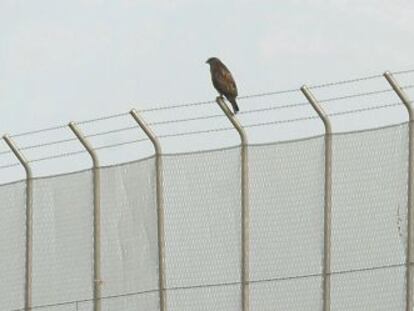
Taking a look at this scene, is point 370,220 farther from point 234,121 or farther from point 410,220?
point 234,121

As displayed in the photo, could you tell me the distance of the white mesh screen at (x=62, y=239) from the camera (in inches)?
580

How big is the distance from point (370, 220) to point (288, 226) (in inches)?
22.9

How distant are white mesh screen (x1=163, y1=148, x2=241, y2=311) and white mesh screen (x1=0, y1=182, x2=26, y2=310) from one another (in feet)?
4.25

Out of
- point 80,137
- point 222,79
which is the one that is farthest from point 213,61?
point 80,137

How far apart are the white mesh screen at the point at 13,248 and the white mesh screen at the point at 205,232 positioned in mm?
1295

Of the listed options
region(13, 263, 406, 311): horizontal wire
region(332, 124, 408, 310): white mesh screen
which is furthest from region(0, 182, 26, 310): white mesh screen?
region(332, 124, 408, 310): white mesh screen

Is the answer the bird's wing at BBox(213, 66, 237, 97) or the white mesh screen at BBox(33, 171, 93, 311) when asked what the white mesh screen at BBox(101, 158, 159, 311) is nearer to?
the white mesh screen at BBox(33, 171, 93, 311)

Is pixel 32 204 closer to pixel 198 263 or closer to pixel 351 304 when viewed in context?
pixel 198 263

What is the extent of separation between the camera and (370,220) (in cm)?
1371

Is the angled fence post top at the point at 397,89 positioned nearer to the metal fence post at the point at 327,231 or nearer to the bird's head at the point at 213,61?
the metal fence post at the point at 327,231

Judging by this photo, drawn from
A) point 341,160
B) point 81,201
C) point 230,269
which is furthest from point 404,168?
point 81,201

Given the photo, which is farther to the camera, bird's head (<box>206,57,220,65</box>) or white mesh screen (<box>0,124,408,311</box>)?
bird's head (<box>206,57,220,65</box>)

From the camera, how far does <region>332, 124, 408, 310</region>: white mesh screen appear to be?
13.7 metres

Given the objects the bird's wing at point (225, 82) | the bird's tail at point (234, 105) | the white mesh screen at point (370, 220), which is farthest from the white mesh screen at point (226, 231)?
the bird's wing at point (225, 82)
